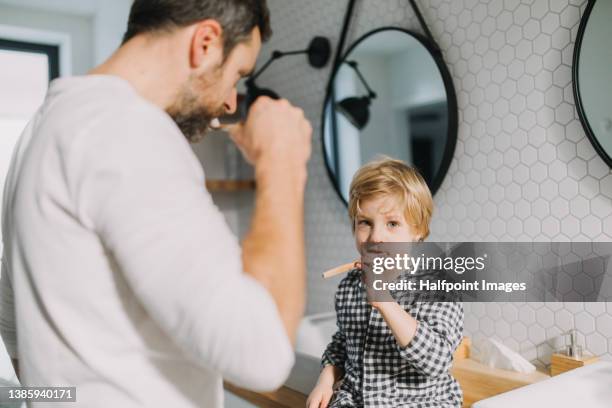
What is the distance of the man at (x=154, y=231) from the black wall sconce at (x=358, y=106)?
1.05 metres

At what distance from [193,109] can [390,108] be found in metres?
1.06

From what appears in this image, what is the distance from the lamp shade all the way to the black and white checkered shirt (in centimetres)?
72

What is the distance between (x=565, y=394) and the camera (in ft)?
3.22

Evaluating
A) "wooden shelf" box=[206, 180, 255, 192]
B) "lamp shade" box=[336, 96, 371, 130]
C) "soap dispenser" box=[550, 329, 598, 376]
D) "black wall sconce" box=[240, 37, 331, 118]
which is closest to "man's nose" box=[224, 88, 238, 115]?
"soap dispenser" box=[550, 329, 598, 376]

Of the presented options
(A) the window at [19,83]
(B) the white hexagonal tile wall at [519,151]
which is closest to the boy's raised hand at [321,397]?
(B) the white hexagonal tile wall at [519,151]

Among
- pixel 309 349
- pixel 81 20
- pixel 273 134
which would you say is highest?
pixel 81 20

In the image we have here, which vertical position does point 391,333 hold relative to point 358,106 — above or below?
below

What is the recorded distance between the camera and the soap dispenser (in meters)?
1.15

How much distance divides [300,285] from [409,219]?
→ 0.64 m

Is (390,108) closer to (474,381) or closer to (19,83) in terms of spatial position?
(474,381)

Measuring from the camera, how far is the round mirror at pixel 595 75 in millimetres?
1118

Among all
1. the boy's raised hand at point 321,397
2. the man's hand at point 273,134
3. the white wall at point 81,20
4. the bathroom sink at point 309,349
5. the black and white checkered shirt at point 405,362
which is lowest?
the bathroom sink at point 309,349

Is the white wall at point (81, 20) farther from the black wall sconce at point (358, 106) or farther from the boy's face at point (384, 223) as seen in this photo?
the boy's face at point (384, 223)

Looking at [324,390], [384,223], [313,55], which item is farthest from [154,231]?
[313,55]
